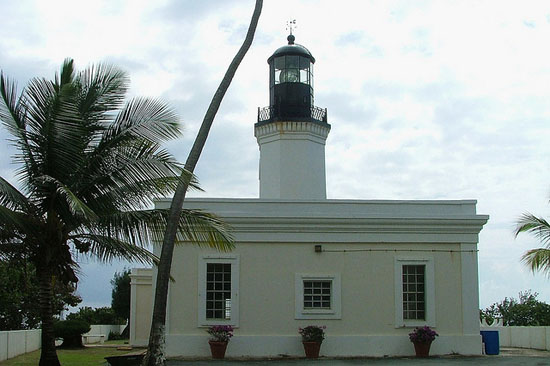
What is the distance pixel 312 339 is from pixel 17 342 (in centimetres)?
859

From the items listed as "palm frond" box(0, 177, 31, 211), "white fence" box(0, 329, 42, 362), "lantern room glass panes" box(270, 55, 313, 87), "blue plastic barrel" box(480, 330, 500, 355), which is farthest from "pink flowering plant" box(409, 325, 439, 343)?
"white fence" box(0, 329, 42, 362)

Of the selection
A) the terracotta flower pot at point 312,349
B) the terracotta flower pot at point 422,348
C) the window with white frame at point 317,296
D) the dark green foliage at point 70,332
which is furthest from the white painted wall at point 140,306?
the terracotta flower pot at point 422,348

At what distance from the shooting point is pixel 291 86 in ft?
78.8

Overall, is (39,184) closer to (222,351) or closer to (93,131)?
(93,131)

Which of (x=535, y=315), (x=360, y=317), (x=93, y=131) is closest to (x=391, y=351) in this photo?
(x=360, y=317)

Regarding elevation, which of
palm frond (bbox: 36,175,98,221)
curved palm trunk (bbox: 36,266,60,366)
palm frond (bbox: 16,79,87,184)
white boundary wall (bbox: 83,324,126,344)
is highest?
palm frond (bbox: 16,79,87,184)

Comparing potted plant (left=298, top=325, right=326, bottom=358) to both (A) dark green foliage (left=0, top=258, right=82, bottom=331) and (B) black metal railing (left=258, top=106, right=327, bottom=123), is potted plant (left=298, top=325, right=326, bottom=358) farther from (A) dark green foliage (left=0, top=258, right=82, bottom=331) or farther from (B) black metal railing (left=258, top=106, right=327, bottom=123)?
(A) dark green foliage (left=0, top=258, right=82, bottom=331)

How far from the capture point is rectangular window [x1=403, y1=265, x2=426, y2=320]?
18984mm

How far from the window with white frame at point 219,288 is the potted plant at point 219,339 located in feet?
1.59

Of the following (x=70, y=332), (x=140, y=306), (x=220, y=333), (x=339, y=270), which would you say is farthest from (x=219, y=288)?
(x=70, y=332)

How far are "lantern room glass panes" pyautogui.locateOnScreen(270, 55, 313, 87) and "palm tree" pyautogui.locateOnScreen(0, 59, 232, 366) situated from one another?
10.8m

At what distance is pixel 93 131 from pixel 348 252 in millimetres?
7993

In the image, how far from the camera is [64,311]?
105 feet

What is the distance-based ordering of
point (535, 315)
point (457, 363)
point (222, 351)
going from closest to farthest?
point (457, 363) < point (222, 351) < point (535, 315)
